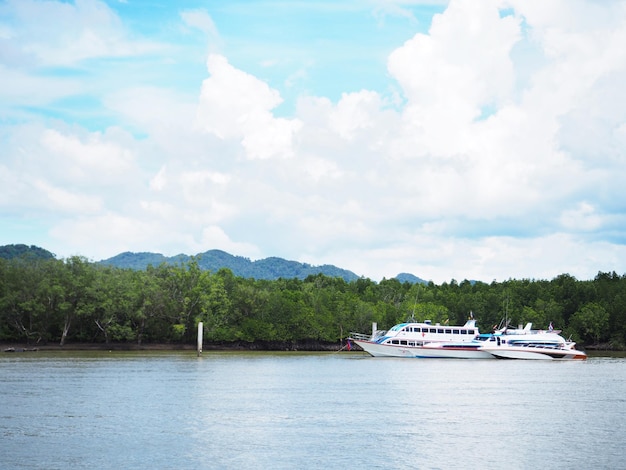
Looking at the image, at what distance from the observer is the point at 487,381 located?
74.3m

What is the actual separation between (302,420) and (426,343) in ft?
249

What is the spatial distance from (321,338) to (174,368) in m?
65.2

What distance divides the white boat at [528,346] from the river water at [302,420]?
4068cm

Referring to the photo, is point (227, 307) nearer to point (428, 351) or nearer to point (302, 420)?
point (428, 351)

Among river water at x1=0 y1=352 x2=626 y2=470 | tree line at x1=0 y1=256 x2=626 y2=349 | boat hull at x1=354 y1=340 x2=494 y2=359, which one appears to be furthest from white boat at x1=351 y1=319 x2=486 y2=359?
river water at x1=0 y1=352 x2=626 y2=470

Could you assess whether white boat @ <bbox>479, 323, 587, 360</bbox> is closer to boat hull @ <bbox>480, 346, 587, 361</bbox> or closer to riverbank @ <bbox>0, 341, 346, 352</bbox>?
boat hull @ <bbox>480, 346, 587, 361</bbox>

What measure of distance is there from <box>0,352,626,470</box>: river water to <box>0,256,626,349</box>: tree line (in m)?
43.2

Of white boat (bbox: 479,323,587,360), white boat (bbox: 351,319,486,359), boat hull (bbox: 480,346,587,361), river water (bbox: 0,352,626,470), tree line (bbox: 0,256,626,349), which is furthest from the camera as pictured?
tree line (bbox: 0,256,626,349)

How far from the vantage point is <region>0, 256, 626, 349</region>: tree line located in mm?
120562

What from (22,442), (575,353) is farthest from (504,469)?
(575,353)

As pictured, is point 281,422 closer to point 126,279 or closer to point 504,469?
point 504,469

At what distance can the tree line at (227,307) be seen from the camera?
120562mm

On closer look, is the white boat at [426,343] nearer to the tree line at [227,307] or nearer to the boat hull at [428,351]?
the boat hull at [428,351]

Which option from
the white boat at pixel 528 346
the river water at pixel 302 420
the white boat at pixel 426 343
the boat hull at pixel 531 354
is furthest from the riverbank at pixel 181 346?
the river water at pixel 302 420
